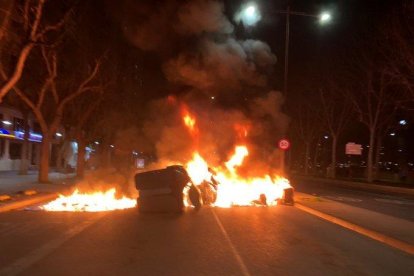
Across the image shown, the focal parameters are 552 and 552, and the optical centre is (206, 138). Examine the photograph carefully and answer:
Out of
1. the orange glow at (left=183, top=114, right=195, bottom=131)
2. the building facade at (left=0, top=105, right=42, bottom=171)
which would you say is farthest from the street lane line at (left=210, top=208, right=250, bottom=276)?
the building facade at (left=0, top=105, right=42, bottom=171)

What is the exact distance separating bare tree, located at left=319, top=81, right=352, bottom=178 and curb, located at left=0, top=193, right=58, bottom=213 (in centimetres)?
2815

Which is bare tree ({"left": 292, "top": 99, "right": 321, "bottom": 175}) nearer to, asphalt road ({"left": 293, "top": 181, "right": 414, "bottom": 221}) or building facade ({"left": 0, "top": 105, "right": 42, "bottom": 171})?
building facade ({"left": 0, "top": 105, "right": 42, "bottom": 171})

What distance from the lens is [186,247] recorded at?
1012 centimetres

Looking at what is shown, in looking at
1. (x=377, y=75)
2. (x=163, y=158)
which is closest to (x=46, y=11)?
(x=163, y=158)

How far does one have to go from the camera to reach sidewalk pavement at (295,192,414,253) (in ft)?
39.8

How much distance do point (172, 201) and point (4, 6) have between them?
8463mm

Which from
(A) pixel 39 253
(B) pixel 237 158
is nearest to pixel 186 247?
(A) pixel 39 253

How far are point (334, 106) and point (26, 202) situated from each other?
120ft

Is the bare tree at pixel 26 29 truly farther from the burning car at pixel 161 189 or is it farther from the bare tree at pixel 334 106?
the bare tree at pixel 334 106

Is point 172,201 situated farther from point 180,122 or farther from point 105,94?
point 105,94

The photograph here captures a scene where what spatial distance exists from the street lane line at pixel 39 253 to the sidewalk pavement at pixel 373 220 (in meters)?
6.68

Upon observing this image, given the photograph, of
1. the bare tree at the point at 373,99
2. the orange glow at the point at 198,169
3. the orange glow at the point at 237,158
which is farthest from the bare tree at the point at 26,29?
the bare tree at the point at 373,99

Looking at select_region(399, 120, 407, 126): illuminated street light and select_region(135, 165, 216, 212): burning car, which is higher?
select_region(399, 120, 407, 126): illuminated street light

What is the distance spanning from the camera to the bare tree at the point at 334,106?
1779 inches
